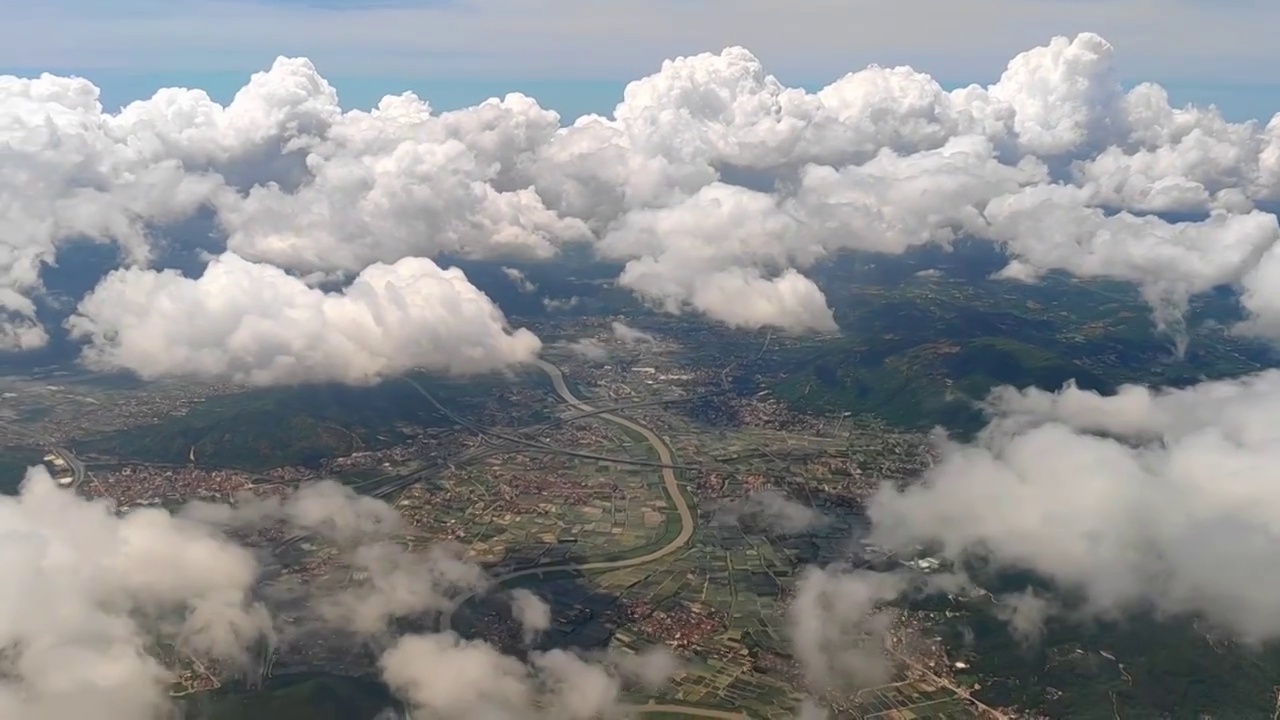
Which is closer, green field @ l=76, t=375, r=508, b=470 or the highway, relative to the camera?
the highway

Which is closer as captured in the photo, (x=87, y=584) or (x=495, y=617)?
(x=87, y=584)

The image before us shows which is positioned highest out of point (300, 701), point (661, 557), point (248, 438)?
point (300, 701)

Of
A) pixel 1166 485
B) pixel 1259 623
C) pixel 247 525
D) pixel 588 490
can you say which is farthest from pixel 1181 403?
pixel 247 525

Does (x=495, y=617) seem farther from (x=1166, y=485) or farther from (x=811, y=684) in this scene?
(x=1166, y=485)

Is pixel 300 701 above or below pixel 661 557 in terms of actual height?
above

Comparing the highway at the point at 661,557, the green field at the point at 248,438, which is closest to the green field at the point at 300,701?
the highway at the point at 661,557

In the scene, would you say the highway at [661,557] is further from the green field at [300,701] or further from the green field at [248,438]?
the green field at [248,438]

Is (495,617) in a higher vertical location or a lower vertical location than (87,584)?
lower

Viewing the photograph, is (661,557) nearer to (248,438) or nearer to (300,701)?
(300,701)

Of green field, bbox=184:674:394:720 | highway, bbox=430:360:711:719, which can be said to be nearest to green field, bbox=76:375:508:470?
highway, bbox=430:360:711:719

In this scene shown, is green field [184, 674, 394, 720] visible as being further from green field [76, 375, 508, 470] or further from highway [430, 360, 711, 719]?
green field [76, 375, 508, 470]

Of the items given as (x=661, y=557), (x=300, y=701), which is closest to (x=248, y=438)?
(x=661, y=557)
